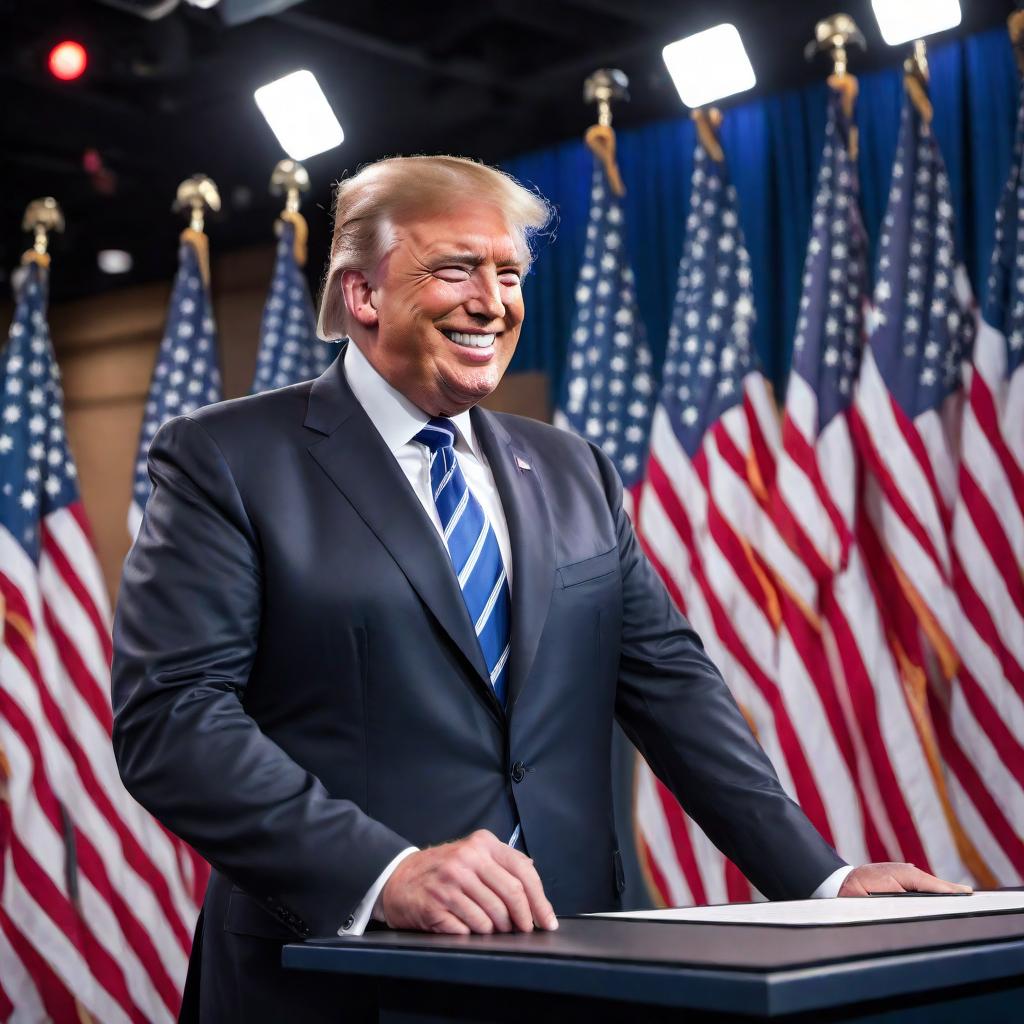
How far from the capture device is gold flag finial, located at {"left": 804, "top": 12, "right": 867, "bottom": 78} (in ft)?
12.6

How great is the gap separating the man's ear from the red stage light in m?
2.88

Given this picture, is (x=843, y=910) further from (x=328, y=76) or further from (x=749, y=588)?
(x=328, y=76)

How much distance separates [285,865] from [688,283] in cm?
317

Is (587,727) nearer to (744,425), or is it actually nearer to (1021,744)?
(1021,744)

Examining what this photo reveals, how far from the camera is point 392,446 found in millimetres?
1809

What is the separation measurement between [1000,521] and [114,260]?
142 inches

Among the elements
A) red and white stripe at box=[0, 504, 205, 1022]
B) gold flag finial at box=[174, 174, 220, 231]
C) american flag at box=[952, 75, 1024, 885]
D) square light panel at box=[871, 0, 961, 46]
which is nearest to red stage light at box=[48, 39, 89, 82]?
gold flag finial at box=[174, 174, 220, 231]

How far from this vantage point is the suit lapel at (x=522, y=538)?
1658 millimetres

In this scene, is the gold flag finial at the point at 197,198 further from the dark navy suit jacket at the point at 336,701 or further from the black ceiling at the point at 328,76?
the dark navy suit jacket at the point at 336,701

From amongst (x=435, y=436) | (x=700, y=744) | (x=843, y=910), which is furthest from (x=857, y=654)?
(x=843, y=910)

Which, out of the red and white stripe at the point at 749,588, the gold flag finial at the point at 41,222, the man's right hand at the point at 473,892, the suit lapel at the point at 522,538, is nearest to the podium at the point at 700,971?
the man's right hand at the point at 473,892

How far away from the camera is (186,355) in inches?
193

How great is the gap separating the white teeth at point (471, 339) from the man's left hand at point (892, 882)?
2.60ft

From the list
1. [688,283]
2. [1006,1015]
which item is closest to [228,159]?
[688,283]
